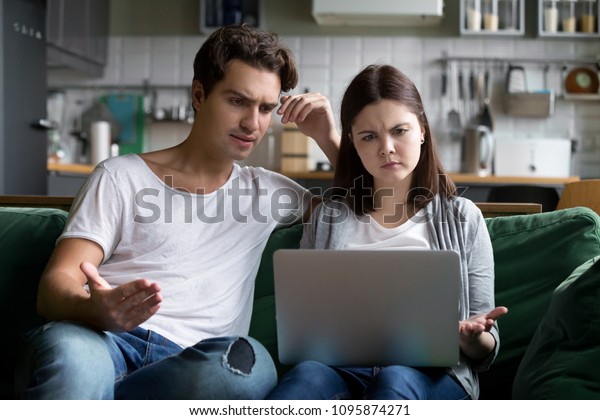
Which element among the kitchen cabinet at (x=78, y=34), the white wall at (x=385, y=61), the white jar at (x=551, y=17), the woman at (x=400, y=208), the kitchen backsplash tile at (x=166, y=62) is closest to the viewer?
the woman at (x=400, y=208)

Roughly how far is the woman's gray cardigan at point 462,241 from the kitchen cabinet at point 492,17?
135 inches

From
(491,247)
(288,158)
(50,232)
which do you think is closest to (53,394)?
(50,232)

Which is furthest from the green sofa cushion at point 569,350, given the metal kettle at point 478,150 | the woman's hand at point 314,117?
the metal kettle at point 478,150

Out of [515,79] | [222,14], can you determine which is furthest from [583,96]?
[222,14]

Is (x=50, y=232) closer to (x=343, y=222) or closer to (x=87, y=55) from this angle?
(x=343, y=222)

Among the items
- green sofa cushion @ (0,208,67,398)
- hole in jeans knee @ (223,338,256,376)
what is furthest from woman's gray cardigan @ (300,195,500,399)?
green sofa cushion @ (0,208,67,398)

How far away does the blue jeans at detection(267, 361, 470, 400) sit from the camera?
1348 millimetres

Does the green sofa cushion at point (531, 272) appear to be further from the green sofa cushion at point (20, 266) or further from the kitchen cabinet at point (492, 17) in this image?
the kitchen cabinet at point (492, 17)

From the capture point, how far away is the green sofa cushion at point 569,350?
1.32 meters

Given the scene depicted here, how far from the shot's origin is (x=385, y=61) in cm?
518

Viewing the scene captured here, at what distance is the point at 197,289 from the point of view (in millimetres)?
1675

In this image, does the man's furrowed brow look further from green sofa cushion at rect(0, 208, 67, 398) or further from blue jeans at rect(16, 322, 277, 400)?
blue jeans at rect(16, 322, 277, 400)

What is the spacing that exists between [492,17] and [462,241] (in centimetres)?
359

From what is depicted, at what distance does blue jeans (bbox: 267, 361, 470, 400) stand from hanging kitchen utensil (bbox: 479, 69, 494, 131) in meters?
3.82
